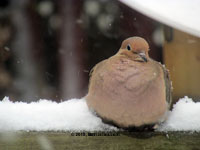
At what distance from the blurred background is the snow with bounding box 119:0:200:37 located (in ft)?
0.24

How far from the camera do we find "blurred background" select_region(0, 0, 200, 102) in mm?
994

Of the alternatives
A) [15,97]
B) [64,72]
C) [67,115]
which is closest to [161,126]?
[67,115]

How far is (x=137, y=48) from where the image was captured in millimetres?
854

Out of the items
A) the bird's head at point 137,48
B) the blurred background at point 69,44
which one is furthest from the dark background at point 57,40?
the bird's head at point 137,48

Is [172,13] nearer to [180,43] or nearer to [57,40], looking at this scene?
[180,43]

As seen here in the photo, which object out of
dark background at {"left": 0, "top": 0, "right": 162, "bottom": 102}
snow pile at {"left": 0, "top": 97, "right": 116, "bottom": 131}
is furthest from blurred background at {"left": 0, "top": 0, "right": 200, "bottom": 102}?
snow pile at {"left": 0, "top": 97, "right": 116, "bottom": 131}

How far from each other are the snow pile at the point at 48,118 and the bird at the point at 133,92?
0.15ft

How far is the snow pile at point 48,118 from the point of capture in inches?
36.6

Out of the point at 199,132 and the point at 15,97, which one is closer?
the point at 199,132

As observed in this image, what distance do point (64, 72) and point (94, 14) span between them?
0.62 feet

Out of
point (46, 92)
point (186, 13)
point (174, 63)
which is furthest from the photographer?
point (46, 92)

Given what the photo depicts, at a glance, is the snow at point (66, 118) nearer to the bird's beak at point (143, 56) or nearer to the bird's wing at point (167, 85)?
the bird's wing at point (167, 85)

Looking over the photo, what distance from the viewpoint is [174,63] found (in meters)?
0.98

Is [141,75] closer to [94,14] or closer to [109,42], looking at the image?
[109,42]
